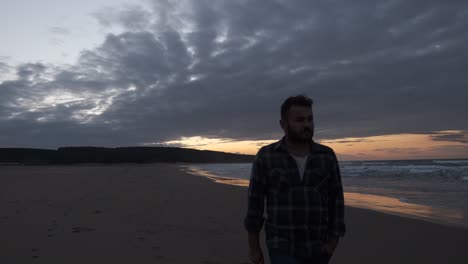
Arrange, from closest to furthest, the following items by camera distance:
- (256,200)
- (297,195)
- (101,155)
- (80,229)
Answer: (297,195) < (256,200) < (80,229) < (101,155)

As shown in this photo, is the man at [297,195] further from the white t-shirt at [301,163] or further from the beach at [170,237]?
the beach at [170,237]

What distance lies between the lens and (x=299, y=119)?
2.51m

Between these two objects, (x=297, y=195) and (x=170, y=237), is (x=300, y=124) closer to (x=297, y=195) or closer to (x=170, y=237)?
(x=297, y=195)

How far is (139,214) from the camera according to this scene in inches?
341

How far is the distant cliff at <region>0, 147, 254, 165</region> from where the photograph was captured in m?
86.9

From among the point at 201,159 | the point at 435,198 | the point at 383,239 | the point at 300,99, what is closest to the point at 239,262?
the point at 383,239

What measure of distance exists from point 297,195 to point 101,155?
366ft

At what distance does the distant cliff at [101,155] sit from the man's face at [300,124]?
294 ft

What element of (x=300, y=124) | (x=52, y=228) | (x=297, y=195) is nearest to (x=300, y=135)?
(x=300, y=124)

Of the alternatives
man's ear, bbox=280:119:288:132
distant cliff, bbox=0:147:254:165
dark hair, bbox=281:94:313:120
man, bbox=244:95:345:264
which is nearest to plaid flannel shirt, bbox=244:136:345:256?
Result: man, bbox=244:95:345:264

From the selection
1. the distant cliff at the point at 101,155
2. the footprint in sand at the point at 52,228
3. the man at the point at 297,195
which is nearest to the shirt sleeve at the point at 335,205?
the man at the point at 297,195

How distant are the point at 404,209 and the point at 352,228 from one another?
3.50 meters

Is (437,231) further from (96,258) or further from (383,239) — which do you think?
(96,258)

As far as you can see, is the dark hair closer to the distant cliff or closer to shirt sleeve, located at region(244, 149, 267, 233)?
shirt sleeve, located at region(244, 149, 267, 233)
